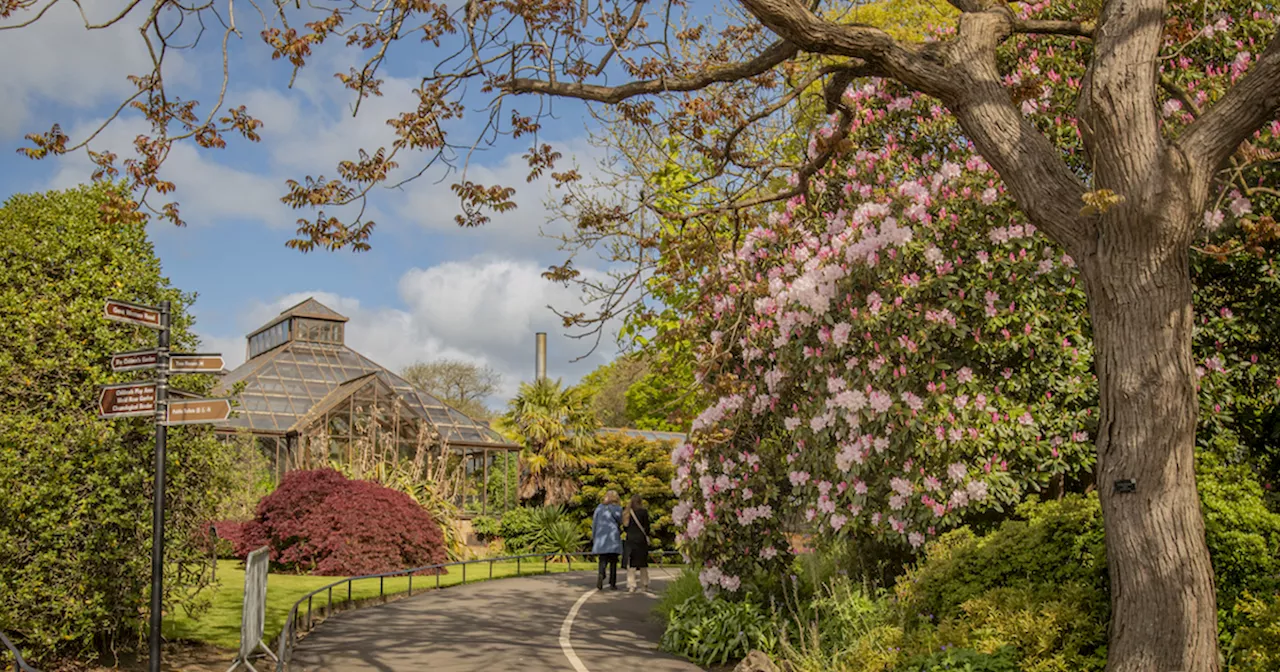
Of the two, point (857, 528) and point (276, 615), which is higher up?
point (857, 528)

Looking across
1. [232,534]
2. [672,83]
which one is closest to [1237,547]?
[672,83]

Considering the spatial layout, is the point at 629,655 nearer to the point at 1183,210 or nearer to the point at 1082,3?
the point at 1183,210

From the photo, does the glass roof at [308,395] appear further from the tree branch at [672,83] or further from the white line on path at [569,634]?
the tree branch at [672,83]

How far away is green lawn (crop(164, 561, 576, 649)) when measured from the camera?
12.8 m

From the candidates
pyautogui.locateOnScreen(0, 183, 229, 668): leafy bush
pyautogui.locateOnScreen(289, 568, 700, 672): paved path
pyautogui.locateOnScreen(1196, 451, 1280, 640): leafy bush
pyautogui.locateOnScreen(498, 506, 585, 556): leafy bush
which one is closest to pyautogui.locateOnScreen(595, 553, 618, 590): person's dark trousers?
pyautogui.locateOnScreen(289, 568, 700, 672): paved path

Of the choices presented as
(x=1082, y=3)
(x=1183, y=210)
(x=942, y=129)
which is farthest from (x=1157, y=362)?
(x=1082, y=3)

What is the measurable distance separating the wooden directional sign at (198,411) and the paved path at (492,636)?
12.5 feet

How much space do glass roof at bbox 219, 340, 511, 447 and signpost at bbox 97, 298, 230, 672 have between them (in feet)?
77.6

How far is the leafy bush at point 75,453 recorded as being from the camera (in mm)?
9445

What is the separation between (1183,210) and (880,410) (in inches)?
144

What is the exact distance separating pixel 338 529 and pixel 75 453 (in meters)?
12.3

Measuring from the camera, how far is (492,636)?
1355 cm

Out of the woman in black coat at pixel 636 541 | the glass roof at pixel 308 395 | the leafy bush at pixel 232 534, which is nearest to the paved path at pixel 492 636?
the woman in black coat at pixel 636 541

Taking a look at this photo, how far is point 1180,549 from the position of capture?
6.71 metres
